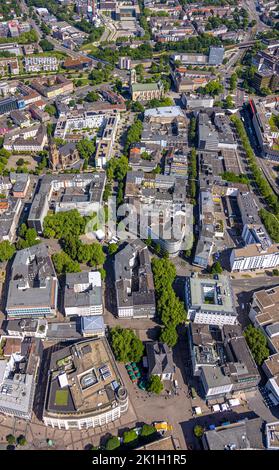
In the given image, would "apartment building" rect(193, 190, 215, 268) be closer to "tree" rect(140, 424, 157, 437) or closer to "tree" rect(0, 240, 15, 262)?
"tree" rect(140, 424, 157, 437)

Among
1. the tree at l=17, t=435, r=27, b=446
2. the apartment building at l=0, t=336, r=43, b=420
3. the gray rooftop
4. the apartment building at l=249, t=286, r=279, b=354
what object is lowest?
the tree at l=17, t=435, r=27, b=446

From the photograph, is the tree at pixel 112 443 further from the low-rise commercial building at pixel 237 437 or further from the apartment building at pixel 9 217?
the apartment building at pixel 9 217

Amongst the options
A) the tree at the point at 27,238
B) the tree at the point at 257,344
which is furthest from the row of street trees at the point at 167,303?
the tree at the point at 27,238

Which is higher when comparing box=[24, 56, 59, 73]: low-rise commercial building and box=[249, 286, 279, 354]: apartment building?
box=[24, 56, 59, 73]: low-rise commercial building

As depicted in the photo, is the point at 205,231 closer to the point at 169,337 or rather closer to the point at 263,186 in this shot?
the point at 263,186

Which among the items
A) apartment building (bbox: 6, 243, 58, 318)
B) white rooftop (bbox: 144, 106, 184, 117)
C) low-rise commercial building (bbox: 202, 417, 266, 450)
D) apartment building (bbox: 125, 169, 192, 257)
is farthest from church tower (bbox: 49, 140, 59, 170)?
low-rise commercial building (bbox: 202, 417, 266, 450)

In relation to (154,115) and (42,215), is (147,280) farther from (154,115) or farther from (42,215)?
(154,115)
